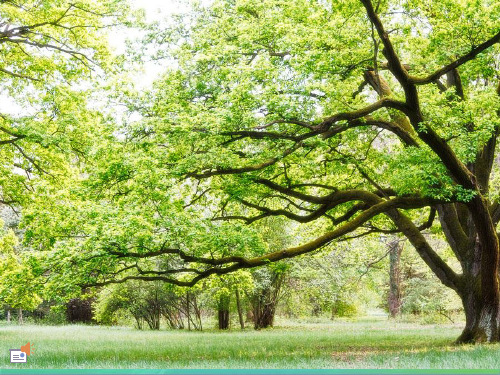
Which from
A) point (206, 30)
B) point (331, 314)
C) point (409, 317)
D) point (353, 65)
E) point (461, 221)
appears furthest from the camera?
point (331, 314)

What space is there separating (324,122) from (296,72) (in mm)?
1369

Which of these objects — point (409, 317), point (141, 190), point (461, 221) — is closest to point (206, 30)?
point (141, 190)

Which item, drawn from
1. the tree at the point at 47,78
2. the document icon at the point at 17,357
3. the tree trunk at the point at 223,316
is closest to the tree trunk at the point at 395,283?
the tree trunk at the point at 223,316

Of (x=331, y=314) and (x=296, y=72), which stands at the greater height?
(x=296, y=72)

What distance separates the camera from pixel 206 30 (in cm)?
1420

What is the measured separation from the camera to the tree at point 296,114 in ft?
37.0

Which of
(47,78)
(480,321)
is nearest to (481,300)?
(480,321)

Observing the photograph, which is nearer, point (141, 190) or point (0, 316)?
point (141, 190)

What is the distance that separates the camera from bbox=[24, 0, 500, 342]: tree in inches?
444

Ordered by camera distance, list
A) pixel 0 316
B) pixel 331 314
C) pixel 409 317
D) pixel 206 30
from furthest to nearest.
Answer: pixel 0 316 → pixel 331 314 → pixel 409 317 → pixel 206 30

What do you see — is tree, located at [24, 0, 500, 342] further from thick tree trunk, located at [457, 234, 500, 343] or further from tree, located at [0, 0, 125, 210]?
tree, located at [0, 0, 125, 210]

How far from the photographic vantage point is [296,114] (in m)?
12.1

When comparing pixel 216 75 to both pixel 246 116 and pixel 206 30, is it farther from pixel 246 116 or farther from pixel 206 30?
pixel 206 30

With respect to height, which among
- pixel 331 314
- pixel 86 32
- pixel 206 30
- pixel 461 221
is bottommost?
pixel 331 314
